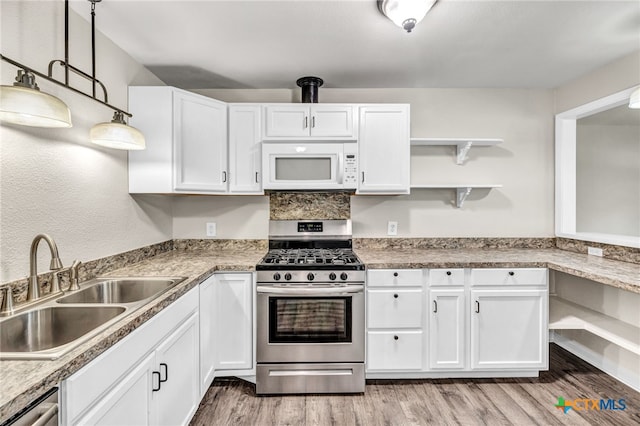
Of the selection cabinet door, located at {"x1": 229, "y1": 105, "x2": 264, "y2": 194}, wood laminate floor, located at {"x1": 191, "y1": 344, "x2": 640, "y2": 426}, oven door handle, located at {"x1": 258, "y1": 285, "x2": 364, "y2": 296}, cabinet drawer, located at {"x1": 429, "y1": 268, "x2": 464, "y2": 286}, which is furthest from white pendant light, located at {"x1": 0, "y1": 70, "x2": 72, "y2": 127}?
cabinet drawer, located at {"x1": 429, "y1": 268, "x2": 464, "y2": 286}

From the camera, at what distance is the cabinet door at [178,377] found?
140cm

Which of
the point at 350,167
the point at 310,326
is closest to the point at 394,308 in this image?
the point at 310,326

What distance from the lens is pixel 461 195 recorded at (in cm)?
278

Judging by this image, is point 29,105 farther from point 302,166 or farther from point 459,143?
point 459,143

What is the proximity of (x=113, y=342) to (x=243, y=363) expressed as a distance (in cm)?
130

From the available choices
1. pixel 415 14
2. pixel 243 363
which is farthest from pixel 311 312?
pixel 415 14

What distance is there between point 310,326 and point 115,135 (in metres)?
1.64

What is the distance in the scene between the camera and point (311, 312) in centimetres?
216

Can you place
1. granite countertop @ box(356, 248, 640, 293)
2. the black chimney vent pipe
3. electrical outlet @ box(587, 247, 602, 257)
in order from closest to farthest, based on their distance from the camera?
granite countertop @ box(356, 248, 640, 293) < electrical outlet @ box(587, 247, 602, 257) < the black chimney vent pipe

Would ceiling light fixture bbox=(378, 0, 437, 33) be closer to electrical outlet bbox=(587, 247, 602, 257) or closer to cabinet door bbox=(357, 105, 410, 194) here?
cabinet door bbox=(357, 105, 410, 194)

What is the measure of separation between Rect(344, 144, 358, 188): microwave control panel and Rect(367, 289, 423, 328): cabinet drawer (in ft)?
2.75

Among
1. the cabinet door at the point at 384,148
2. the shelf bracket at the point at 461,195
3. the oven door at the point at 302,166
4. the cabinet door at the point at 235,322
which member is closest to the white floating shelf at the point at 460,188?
the shelf bracket at the point at 461,195

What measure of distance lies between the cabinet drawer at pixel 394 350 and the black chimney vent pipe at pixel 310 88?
1869 millimetres

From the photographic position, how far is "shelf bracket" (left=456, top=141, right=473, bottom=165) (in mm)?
2676
